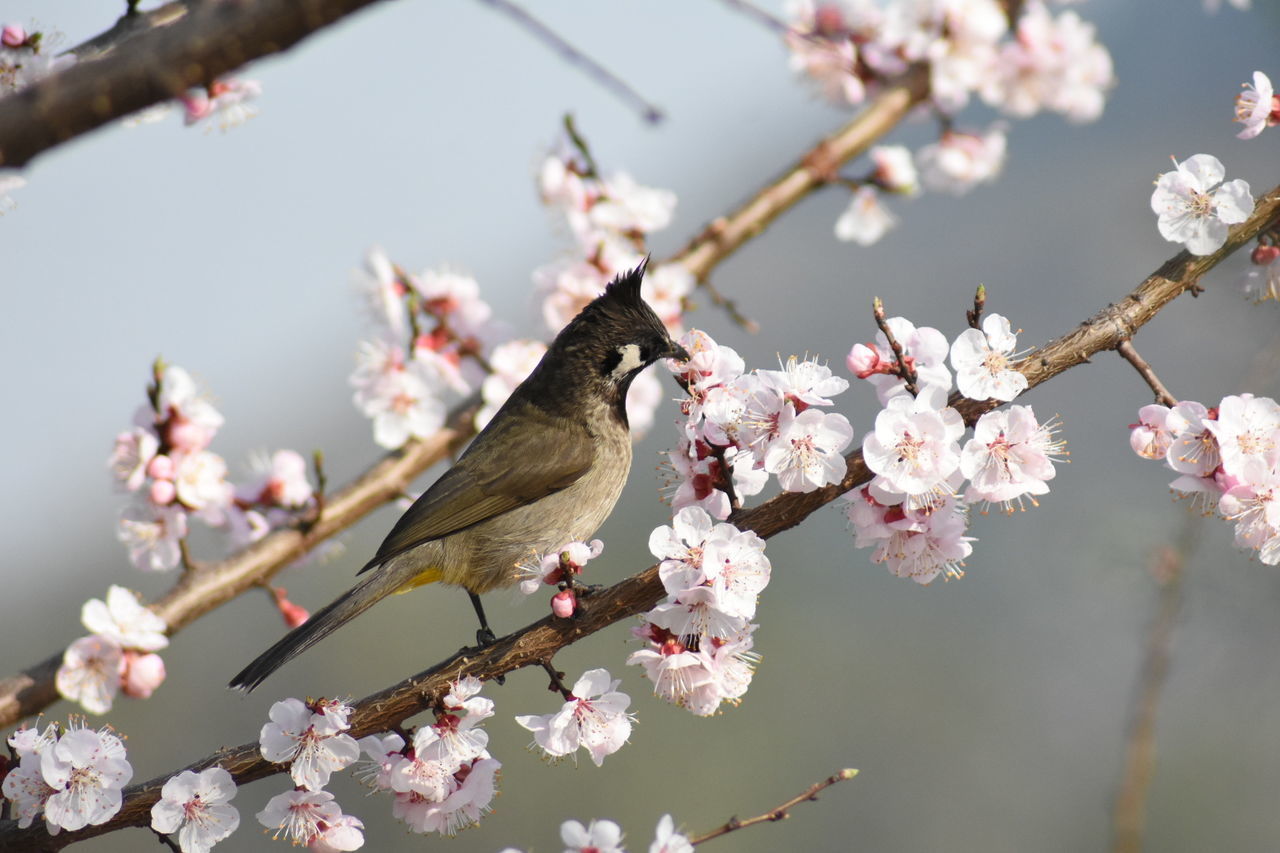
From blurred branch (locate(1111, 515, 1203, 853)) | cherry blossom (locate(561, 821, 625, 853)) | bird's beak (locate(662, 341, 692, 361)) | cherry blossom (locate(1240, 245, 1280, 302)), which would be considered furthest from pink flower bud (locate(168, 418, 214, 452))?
cherry blossom (locate(1240, 245, 1280, 302))

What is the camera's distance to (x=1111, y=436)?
17.5 metres

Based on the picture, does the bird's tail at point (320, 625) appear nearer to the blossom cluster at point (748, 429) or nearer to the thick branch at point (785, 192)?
the blossom cluster at point (748, 429)

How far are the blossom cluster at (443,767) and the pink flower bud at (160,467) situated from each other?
159cm

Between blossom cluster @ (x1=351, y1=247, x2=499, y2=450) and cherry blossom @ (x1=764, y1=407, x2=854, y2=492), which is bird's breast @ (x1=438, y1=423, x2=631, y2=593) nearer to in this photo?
blossom cluster @ (x1=351, y1=247, x2=499, y2=450)

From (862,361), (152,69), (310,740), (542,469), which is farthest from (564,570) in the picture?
(542,469)

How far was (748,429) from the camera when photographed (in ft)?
8.02

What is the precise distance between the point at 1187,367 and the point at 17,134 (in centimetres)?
1359

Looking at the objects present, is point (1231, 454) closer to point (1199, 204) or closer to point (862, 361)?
point (1199, 204)

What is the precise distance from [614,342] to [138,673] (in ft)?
6.77

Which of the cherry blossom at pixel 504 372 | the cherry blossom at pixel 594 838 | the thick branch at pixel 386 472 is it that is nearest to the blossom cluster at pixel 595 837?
the cherry blossom at pixel 594 838

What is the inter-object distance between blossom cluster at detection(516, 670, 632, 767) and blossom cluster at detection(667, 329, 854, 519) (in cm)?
46

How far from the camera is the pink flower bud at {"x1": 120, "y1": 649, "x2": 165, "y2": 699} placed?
3498mm

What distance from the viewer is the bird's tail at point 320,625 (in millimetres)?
3246

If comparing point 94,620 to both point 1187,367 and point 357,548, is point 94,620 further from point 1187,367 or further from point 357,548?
point 357,548
